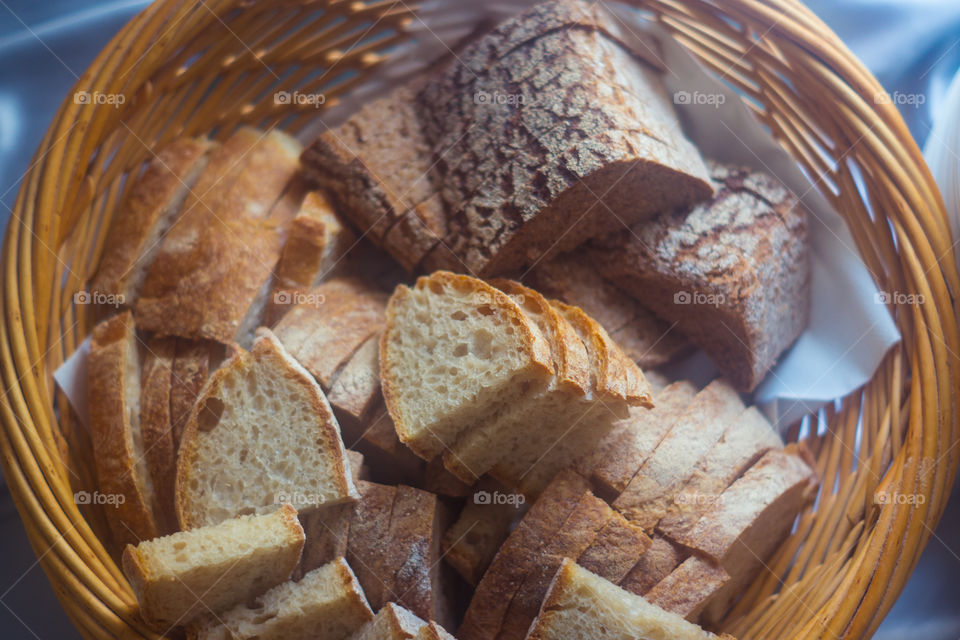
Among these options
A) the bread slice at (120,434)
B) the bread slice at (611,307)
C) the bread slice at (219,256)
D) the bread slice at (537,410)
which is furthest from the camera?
the bread slice at (611,307)

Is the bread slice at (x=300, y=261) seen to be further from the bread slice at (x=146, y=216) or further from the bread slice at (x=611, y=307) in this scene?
the bread slice at (x=611, y=307)

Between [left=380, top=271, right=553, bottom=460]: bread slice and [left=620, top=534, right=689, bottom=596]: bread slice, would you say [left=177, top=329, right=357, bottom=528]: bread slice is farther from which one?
[left=620, top=534, right=689, bottom=596]: bread slice

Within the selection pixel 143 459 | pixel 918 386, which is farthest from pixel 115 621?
pixel 918 386

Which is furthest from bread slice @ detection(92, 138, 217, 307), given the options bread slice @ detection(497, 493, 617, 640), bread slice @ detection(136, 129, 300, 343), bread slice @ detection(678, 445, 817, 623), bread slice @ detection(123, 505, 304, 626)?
bread slice @ detection(678, 445, 817, 623)

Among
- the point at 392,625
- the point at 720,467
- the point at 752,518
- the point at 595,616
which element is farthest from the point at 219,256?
the point at 752,518

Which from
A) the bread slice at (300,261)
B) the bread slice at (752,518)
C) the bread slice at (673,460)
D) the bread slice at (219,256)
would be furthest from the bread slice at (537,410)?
the bread slice at (219,256)

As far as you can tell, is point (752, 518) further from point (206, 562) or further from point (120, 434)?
point (120, 434)
